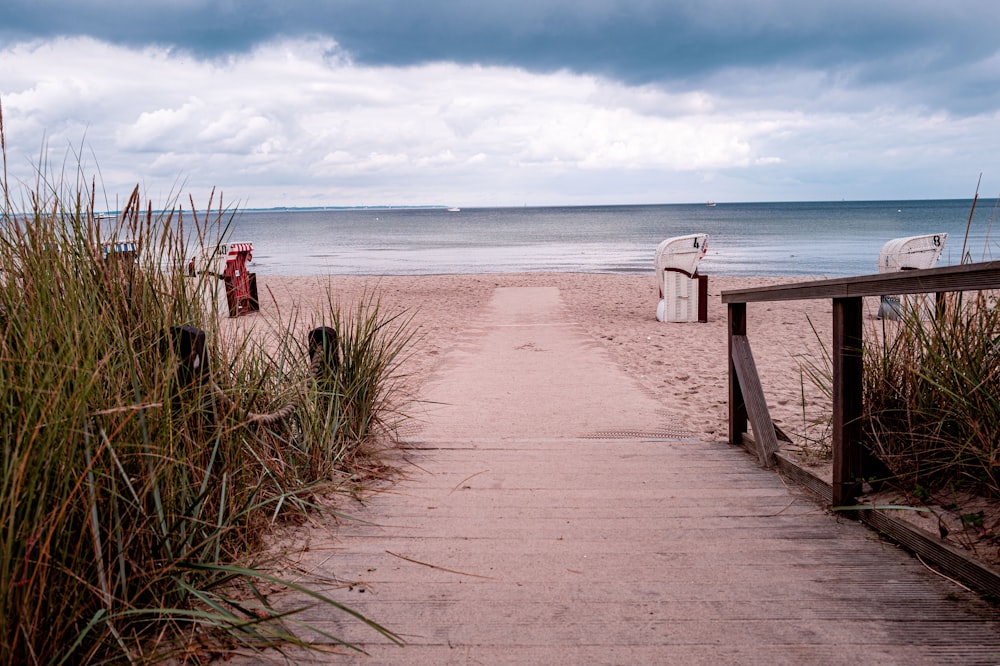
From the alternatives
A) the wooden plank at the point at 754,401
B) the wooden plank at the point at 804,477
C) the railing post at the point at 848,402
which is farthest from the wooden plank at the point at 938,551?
the wooden plank at the point at 754,401

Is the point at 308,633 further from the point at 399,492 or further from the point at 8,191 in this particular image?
the point at 8,191

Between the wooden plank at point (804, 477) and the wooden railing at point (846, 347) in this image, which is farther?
the wooden plank at point (804, 477)

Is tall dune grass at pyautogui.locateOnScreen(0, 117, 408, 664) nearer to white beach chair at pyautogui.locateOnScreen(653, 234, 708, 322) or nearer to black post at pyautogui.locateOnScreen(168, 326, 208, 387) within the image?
black post at pyautogui.locateOnScreen(168, 326, 208, 387)

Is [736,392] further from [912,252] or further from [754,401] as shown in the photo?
[912,252]

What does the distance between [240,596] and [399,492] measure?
1356 mm

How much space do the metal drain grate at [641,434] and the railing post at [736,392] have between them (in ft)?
1.52

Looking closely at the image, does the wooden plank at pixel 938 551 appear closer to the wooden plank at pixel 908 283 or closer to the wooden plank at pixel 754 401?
the wooden plank at pixel 908 283

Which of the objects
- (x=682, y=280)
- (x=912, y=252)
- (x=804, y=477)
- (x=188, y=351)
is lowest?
(x=804, y=477)

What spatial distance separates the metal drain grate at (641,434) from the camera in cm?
527

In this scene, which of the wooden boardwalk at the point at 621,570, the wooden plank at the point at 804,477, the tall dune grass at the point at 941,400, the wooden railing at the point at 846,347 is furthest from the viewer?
the wooden plank at the point at 804,477

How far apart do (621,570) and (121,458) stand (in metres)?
1.66

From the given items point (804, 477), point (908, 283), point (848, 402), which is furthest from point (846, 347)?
point (804, 477)

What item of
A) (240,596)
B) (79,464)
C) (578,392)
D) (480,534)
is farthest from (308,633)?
(578,392)

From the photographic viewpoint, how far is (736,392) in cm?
488
